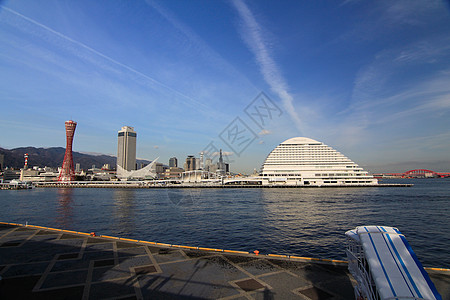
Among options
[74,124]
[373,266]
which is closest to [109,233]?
[373,266]

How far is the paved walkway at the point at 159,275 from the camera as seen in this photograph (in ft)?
21.7

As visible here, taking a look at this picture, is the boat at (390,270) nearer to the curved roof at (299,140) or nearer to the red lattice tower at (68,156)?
the curved roof at (299,140)

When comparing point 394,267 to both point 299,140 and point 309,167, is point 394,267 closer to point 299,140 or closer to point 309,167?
point 309,167

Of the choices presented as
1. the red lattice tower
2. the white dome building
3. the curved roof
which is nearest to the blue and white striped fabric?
the white dome building

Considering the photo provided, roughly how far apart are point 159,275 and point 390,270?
6383 millimetres

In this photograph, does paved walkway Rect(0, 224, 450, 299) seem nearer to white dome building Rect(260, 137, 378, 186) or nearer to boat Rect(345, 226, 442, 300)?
boat Rect(345, 226, 442, 300)

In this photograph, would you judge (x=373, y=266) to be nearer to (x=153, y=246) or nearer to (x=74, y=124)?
(x=153, y=246)

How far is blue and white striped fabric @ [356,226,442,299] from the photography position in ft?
13.2

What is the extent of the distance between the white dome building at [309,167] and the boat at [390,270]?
91.0 m

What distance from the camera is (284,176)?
96438mm

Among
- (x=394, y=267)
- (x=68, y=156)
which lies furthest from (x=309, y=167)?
(x=68, y=156)

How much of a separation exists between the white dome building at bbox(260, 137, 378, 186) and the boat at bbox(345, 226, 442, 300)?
299 feet

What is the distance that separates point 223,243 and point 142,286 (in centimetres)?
977

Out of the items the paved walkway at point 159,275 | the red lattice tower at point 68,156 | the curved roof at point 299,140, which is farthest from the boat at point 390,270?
the red lattice tower at point 68,156
